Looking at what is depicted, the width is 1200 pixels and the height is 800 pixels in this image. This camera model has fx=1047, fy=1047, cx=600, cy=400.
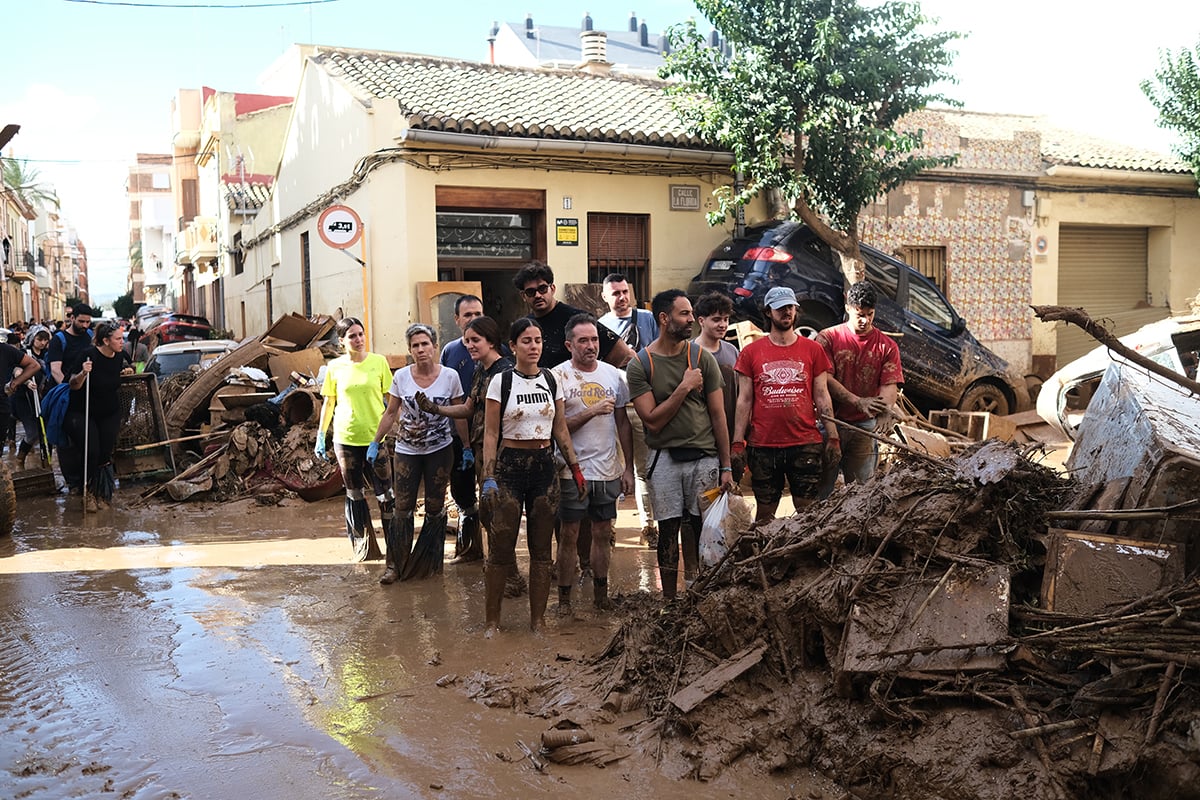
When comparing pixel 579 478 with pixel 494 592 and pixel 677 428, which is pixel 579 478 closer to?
pixel 677 428

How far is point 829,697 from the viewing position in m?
4.30

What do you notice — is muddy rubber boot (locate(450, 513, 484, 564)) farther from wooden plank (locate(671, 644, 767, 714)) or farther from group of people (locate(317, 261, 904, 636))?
wooden plank (locate(671, 644, 767, 714))

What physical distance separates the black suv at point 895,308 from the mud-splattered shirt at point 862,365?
6.17m

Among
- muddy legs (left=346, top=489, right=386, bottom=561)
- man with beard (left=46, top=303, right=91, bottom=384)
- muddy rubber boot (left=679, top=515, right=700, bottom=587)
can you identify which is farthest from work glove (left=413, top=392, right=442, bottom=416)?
man with beard (left=46, top=303, right=91, bottom=384)

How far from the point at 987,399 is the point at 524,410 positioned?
10.3m

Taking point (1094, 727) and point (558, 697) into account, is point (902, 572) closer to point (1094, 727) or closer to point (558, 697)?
point (1094, 727)

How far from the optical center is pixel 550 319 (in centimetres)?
689

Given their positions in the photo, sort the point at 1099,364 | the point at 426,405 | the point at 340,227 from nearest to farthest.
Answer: the point at 426,405 → the point at 1099,364 → the point at 340,227

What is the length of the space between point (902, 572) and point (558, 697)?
1.71 m

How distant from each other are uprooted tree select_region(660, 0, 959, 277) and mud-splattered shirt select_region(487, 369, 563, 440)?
8.75m

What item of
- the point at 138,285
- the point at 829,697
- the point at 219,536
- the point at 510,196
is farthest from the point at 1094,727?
the point at 138,285

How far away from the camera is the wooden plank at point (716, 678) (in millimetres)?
4500

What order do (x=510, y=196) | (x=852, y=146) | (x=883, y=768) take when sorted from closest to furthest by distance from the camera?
(x=883, y=768)
(x=852, y=146)
(x=510, y=196)

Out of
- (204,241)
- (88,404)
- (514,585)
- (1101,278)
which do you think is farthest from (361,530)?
(204,241)
